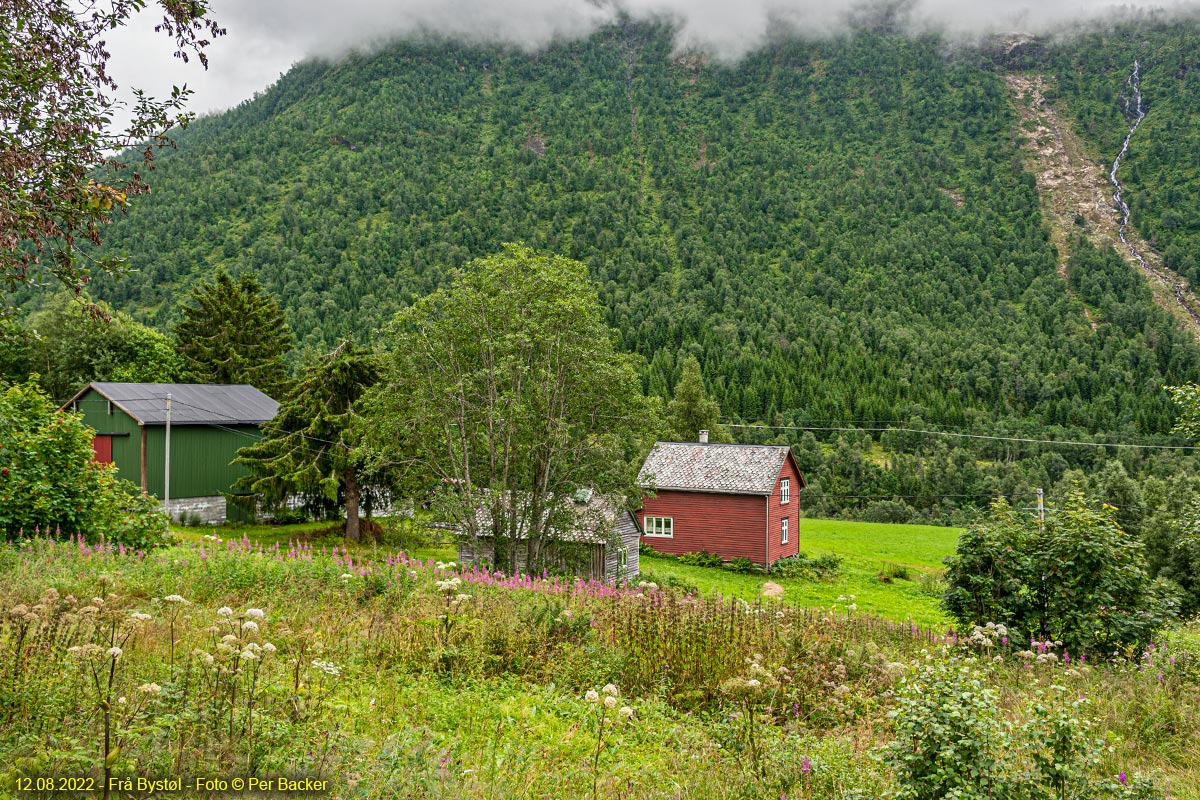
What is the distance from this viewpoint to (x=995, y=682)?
27.2ft

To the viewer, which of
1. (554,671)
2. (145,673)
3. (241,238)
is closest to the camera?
(145,673)

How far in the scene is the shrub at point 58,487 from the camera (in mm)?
12125

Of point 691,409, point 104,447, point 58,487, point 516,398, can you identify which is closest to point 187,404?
point 104,447

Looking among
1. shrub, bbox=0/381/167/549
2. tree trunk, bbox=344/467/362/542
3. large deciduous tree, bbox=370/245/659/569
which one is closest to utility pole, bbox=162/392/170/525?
tree trunk, bbox=344/467/362/542

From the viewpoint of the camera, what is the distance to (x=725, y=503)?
43562 millimetres

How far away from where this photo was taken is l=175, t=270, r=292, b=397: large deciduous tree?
181 feet

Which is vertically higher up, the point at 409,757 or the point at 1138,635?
the point at 409,757

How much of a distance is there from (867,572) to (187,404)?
3765 centimetres

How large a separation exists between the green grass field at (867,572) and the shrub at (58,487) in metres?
15.5

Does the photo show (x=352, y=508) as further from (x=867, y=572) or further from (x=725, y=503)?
(x=867, y=572)

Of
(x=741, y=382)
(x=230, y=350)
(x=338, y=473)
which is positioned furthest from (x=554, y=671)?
(x=741, y=382)

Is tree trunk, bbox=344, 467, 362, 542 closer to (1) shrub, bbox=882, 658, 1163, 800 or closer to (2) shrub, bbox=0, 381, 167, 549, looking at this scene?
(2) shrub, bbox=0, 381, 167, 549

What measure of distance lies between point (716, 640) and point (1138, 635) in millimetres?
6174

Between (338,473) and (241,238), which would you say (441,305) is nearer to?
(338,473)
